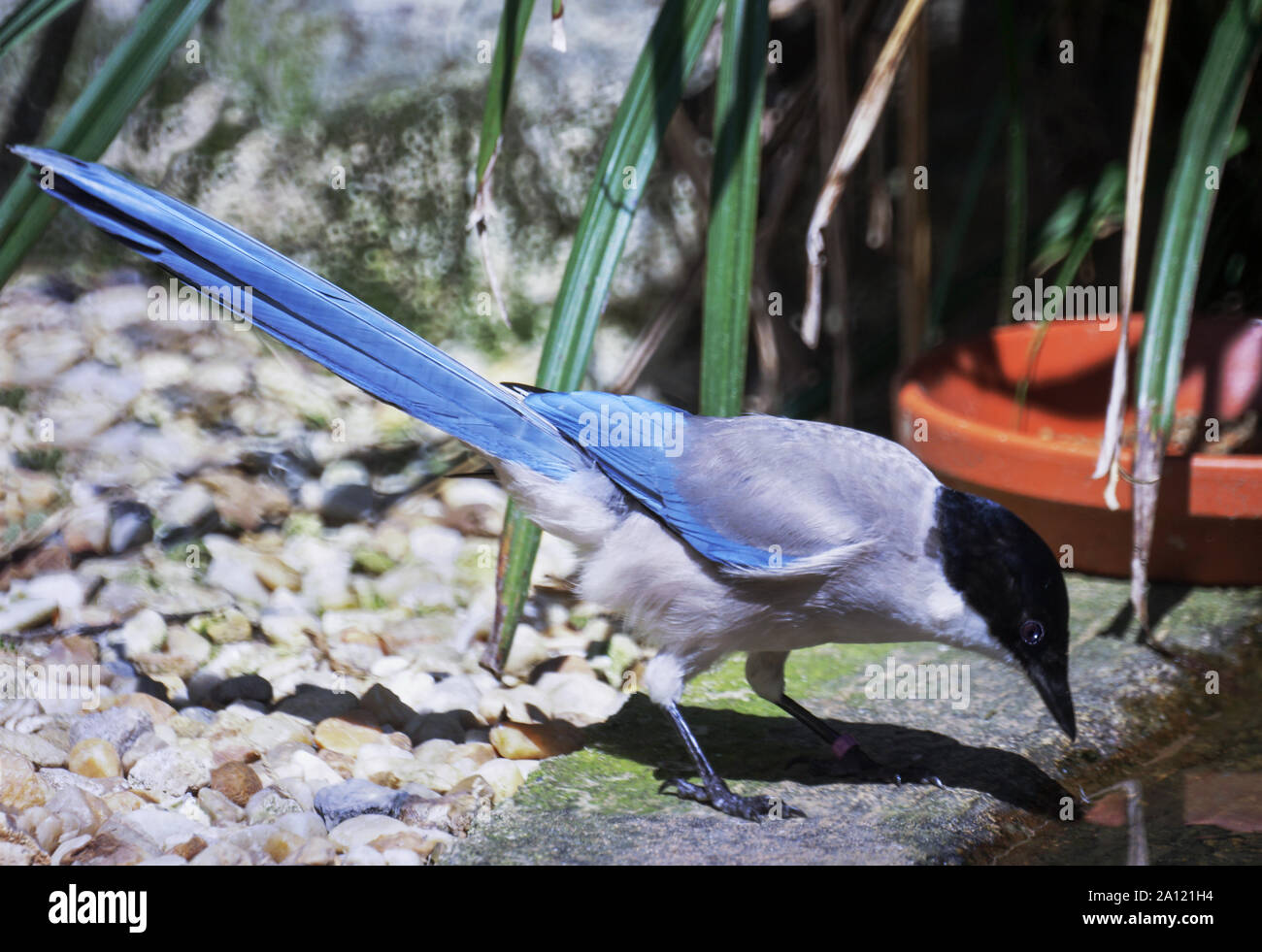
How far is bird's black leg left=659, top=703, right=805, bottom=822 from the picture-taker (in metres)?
2.28

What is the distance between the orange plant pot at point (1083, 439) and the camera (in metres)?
2.98

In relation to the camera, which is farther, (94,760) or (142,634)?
(142,634)

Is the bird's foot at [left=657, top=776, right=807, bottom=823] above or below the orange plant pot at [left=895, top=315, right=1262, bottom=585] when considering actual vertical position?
below

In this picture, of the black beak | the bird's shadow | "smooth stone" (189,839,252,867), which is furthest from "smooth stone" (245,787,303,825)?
the black beak

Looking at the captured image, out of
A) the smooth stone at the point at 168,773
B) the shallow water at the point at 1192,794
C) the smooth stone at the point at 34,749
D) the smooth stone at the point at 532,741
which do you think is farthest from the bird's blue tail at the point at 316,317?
the shallow water at the point at 1192,794

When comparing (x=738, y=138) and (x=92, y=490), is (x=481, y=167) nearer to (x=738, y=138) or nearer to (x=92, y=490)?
(x=738, y=138)

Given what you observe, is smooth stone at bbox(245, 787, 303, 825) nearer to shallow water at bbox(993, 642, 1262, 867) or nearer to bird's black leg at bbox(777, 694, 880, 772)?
bird's black leg at bbox(777, 694, 880, 772)

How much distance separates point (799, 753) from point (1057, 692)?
0.52m

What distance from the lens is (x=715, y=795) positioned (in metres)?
2.31

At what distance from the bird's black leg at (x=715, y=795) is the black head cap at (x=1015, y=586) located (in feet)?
1.58

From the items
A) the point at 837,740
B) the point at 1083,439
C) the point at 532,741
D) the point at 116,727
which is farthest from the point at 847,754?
the point at 1083,439

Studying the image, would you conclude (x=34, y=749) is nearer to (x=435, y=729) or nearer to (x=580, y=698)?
(x=435, y=729)

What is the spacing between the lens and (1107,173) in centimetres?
363

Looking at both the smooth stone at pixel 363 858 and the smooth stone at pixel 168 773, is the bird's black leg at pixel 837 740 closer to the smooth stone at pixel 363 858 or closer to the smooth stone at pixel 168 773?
the smooth stone at pixel 363 858
